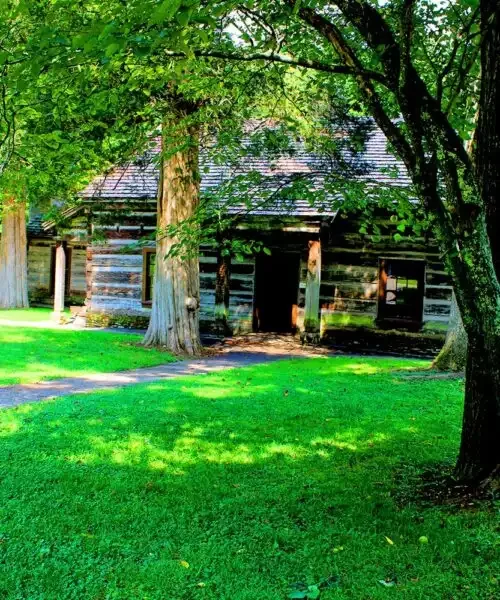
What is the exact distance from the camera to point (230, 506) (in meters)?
4.59

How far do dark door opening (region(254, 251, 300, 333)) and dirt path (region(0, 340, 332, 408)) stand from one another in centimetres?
380

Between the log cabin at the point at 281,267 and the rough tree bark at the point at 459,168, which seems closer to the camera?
the rough tree bark at the point at 459,168

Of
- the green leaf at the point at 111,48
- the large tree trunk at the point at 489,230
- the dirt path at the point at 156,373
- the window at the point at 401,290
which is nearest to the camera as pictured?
the green leaf at the point at 111,48

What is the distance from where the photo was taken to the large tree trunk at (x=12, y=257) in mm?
25484

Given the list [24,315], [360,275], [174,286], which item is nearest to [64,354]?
[174,286]

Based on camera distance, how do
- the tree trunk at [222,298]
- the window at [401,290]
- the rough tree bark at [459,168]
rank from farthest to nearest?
the tree trunk at [222,298] → the window at [401,290] → the rough tree bark at [459,168]

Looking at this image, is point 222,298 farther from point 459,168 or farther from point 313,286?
point 459,168

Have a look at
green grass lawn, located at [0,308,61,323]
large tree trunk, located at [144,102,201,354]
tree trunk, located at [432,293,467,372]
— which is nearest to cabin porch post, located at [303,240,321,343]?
large tree trunk, located at [144,102,201,354]

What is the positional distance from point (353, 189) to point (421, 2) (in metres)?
2.51

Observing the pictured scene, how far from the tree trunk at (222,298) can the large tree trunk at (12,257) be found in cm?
1141

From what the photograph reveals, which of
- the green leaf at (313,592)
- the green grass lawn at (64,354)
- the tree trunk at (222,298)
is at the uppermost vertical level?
the tree trunk at (222,298)

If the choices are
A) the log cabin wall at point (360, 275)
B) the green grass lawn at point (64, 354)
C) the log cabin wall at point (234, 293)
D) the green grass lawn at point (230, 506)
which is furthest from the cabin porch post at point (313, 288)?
the green grass lawn at point (230, 506)

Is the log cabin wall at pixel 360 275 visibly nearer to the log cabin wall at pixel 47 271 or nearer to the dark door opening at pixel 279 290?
the dark door opening at pixel 279 290

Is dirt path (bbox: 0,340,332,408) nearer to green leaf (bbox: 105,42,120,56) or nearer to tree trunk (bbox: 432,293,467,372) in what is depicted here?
tree trunk (bbox: 432,293,467,372)
